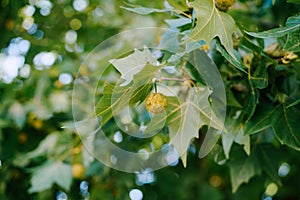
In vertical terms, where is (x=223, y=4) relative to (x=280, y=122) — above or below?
above

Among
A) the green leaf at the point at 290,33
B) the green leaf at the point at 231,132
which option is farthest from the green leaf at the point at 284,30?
the green leaf at the point at 231,132

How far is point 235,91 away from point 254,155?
0.23 m

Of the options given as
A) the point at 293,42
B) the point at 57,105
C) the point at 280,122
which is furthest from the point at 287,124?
the point at 57,105

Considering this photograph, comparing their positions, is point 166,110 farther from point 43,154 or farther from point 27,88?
point 27,88

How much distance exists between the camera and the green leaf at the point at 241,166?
1195 millimetres

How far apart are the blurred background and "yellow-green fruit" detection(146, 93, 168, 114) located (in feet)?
2.22

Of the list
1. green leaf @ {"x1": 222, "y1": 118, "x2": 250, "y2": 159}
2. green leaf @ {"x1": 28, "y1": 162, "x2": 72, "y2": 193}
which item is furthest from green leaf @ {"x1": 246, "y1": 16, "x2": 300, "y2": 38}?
green leaf @ {"x1": 28, "y1": 162, "x2": 72, "y2": 193}

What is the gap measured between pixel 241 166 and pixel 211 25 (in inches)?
19.2

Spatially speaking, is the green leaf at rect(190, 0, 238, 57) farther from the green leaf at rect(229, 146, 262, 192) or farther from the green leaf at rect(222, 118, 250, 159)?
the green leaf at rect(229, 146, 262, 192)

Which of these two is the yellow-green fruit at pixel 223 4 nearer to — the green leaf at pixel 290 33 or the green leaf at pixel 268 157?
the green leaf at pixel 290 33

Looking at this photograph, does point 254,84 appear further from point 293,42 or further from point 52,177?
point 52,177

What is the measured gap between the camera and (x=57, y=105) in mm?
1887

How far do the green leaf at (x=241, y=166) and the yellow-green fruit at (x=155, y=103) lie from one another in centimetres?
36

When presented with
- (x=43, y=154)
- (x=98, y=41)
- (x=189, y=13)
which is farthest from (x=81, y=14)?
(x=189, y=13)
